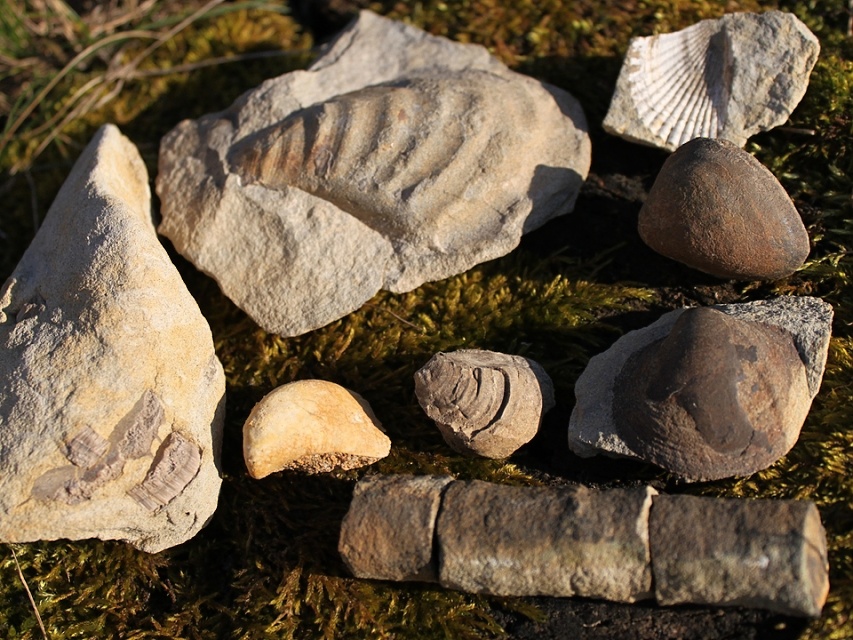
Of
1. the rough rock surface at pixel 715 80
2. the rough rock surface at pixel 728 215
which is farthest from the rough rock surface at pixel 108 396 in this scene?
the rough rock surface at pixel 715 80

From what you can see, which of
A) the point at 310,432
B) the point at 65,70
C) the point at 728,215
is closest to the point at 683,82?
the point at 728,215

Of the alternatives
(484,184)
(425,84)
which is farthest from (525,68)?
(484,184)

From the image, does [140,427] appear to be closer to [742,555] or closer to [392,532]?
[392,532]

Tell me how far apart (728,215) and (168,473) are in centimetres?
212

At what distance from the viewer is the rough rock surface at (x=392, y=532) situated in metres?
2.49

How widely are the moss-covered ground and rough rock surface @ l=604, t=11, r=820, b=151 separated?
17cm

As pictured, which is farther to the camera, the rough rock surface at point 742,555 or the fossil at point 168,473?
the fossil at point 168,473

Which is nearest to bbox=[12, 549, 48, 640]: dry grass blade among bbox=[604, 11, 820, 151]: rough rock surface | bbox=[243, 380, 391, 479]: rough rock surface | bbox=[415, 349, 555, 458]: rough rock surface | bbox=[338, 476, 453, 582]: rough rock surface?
bbox=[243, 380, 391, 479]: rough rock surface

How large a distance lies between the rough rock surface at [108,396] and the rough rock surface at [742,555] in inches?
61.9

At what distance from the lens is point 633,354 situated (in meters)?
2.79

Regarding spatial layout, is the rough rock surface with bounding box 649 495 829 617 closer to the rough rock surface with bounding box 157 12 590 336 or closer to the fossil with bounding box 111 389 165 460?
the rough rock surface with bounding box 157 12 590 336

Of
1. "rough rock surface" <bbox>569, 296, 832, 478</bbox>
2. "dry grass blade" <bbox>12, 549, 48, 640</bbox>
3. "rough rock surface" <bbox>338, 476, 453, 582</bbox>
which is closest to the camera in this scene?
"rough rock surface" <bbox>338, 476, 453, 582</bbox>

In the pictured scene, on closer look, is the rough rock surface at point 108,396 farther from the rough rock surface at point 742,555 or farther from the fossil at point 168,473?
the rough rock surface at point 742,555

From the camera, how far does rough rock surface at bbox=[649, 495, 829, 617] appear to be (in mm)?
2271
